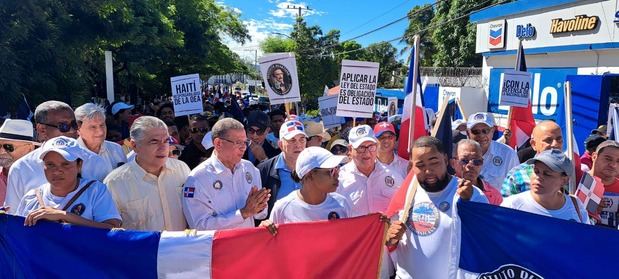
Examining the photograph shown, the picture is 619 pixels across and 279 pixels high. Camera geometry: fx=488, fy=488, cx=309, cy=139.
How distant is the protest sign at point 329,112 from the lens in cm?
880

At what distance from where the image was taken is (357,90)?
248 inches

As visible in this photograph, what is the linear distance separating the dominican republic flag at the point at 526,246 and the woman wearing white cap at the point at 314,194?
0.78m

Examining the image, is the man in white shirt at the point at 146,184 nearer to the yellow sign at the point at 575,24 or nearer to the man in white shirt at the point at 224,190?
the man in white shirt at the point at 224,190

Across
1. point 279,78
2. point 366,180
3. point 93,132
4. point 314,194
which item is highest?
point 279,78

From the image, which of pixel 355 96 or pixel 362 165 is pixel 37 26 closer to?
pixel 355 96

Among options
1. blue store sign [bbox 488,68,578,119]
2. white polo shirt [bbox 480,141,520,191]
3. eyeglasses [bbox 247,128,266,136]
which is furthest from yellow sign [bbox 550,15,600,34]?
eyeglasses [bbox 247,128,266,136]

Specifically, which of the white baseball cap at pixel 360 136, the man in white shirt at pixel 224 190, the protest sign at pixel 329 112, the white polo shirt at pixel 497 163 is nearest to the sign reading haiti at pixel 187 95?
the protest sign at pixel 329 112

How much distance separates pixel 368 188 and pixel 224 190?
1.24 m

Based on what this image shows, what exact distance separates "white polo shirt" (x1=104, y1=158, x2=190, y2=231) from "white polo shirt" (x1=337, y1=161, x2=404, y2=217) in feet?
4.46

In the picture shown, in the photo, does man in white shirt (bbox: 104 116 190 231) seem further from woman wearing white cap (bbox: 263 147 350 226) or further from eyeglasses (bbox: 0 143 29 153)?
eyeglasses (bbox: 0 143 29 153)

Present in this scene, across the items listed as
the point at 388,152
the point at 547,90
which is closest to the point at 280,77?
the point at 388,152

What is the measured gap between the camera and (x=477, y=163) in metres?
3.75

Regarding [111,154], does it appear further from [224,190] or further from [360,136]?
[360,136]

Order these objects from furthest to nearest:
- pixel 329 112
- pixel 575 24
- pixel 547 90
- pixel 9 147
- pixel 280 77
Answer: pixel 547 90, pixel 575 24, pixel 329 112, pixel 280 77, pixel 9 147
